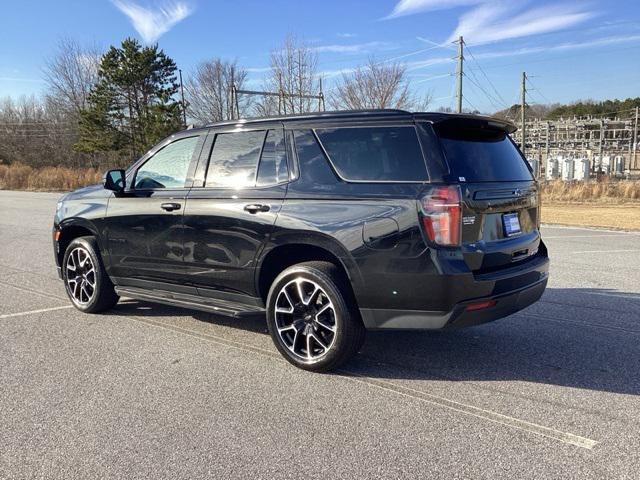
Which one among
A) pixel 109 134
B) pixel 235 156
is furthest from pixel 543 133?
pixel 235 156

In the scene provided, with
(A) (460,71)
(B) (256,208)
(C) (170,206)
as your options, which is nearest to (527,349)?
(B) (256,208)

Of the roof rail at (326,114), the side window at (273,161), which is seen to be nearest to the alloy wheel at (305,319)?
the side window at (273,161)

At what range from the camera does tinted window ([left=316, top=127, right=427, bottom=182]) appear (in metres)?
3.68

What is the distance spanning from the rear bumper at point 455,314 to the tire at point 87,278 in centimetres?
310

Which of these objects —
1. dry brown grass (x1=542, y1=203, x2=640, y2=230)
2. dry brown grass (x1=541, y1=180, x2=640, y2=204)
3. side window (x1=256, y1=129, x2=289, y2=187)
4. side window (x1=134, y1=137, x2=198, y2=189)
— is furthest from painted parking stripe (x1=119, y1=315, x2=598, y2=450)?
dry brown grass (x1=541, y1=180, x2=640, y2=204)

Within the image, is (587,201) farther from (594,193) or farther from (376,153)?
(376,153)

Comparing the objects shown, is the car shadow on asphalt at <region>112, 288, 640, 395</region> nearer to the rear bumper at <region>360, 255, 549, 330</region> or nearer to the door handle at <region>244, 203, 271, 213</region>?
the rear bumper at <region>360, 255, 549, 330</region>

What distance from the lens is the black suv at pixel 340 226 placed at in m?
3.55

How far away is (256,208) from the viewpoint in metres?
4.21

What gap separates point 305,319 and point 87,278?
2841mm

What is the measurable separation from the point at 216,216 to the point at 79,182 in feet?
→ 125

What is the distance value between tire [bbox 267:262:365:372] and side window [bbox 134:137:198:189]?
1522mm

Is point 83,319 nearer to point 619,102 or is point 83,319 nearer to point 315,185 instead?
point 315,185

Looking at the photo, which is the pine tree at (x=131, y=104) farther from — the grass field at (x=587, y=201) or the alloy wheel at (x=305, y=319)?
the alloy wheel at (x=305, y=319)
